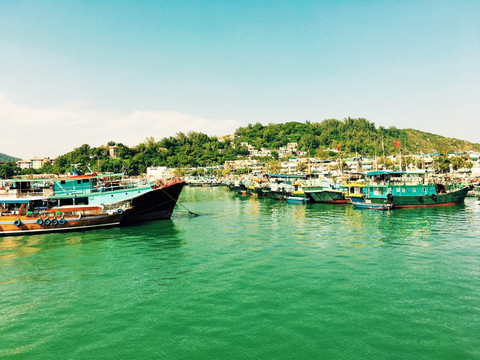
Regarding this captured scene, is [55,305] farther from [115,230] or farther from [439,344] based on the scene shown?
[115,230]

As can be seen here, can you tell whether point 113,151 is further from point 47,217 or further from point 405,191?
point 405,191

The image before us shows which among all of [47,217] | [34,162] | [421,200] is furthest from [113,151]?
[421,200]

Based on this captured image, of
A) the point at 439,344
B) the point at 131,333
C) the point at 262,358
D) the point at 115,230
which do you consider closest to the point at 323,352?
the point at 262,358

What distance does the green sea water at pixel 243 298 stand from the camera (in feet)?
29.9

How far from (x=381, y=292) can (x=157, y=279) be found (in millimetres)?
9841

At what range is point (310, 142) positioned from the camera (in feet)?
656

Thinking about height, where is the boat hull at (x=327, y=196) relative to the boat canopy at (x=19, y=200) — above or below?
below

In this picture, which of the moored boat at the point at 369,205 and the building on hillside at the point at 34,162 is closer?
the moored boat at the point at 369,205

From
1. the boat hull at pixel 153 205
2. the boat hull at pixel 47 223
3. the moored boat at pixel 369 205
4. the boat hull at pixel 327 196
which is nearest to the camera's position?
the boat hull at pixel 47 223

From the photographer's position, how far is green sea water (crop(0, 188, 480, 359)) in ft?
29.9

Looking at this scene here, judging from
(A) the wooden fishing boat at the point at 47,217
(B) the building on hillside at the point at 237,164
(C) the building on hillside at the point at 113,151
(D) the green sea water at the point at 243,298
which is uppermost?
(C) the building on hillside at the point at 113,151

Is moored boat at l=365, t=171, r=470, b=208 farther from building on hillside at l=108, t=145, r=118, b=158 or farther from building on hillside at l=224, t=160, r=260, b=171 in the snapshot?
building on hillside at l=108, t=145, r=118, b=158

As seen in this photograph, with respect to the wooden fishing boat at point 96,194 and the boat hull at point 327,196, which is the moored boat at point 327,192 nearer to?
the boat hull at point 327,196

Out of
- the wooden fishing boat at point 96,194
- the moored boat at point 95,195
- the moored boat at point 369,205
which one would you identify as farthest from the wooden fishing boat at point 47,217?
the moored boat at point 369,205
